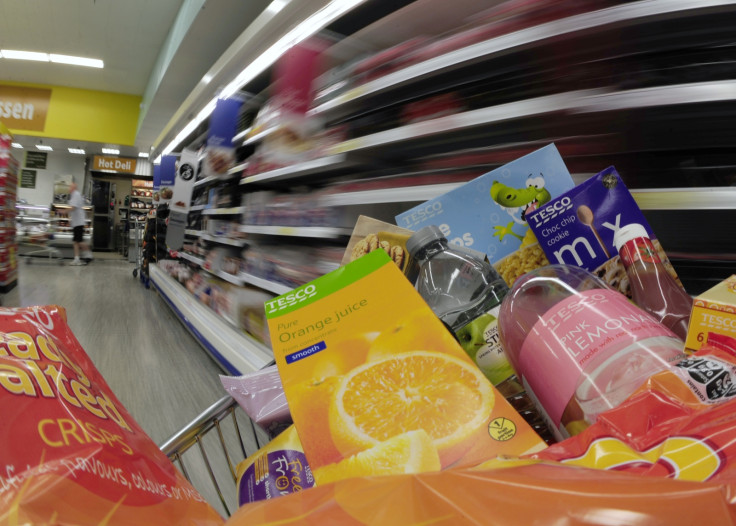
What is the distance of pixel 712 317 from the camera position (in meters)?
0.42

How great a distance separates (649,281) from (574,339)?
0.21m

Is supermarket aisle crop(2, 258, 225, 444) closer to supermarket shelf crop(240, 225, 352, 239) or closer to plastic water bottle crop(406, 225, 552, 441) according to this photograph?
supermarket shelf crop(240, 225, 352, 239)

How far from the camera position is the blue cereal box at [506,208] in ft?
2.39

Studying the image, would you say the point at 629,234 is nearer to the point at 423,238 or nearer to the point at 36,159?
the point at 423,238

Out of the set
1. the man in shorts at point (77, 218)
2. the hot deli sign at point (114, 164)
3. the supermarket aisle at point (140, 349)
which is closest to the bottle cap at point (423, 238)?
the supermarket aisle at point (140, 349)

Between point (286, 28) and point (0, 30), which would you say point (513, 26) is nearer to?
point (286, 28)

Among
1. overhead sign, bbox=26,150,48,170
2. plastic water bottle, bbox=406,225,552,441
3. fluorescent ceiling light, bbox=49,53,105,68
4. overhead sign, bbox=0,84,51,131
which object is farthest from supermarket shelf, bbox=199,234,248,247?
overhead sign, bbox=26,150,48,170

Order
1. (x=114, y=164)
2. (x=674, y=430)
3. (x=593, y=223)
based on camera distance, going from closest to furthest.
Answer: (x=674, y=430), (x=593, y=223), (x=114, y=164)

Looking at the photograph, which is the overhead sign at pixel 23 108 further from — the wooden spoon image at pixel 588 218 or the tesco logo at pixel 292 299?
the wooden spoon image at pixel 588 218

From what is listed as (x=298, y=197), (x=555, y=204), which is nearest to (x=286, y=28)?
(x=298, y=197)

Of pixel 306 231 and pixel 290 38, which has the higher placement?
pixel 290 38

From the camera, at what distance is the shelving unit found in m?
0.82

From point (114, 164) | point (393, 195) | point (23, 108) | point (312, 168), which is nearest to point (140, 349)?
point (312, 168)

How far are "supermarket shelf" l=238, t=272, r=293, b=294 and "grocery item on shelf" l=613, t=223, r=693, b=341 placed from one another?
1.73 m
